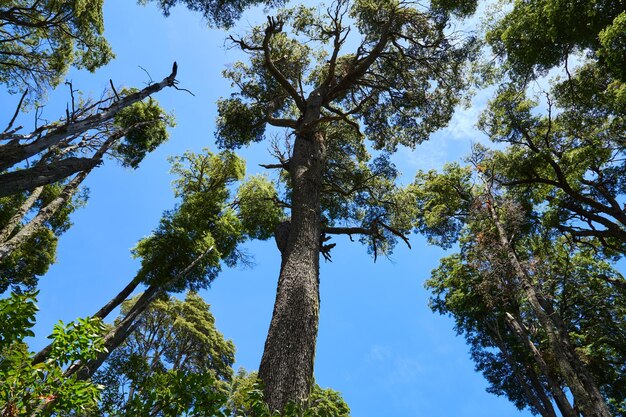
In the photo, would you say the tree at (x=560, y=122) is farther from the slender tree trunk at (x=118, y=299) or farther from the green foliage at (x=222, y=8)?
the slender tree trunk at (x=118, y=299)

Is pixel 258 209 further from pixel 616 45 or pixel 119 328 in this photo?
pixel 616 45

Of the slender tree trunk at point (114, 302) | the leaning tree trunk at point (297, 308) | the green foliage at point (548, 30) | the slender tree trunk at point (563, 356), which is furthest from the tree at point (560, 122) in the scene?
the slender tree trunk at point (114, 302)

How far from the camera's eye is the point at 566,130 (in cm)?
1267

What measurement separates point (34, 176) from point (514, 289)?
12.1m

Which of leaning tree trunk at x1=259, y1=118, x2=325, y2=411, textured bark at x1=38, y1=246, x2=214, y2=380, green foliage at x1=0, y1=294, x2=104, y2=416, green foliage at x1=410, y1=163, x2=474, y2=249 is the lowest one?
green foliage at x1=0, y1=294, x2=104, y2=416

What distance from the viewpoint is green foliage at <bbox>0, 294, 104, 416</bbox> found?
2.46 metres

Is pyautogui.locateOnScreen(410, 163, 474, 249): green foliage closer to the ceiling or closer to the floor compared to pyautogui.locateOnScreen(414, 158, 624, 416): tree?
closer to the ceiling

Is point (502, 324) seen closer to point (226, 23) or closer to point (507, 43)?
point (507, 43)

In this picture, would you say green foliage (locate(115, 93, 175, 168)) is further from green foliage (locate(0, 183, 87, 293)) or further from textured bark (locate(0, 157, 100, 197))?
textured bark (locate(0, 157, 100, 197))

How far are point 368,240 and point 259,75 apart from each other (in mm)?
6989

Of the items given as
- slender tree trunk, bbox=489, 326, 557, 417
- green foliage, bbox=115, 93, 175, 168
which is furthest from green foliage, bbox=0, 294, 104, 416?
slender tree trunk, bbox=489, 326, 557, 417

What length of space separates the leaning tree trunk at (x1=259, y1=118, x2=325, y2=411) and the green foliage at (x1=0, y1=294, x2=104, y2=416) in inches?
55.2

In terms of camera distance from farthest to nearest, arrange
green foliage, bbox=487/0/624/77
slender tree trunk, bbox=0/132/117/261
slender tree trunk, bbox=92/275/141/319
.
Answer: slender tree trunk, bbox=92/275/141/319, slender tree trunk, bbox=0/132/117/261, green foliage, bbox=487/0/624/77

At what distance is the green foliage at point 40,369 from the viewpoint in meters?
2.46
